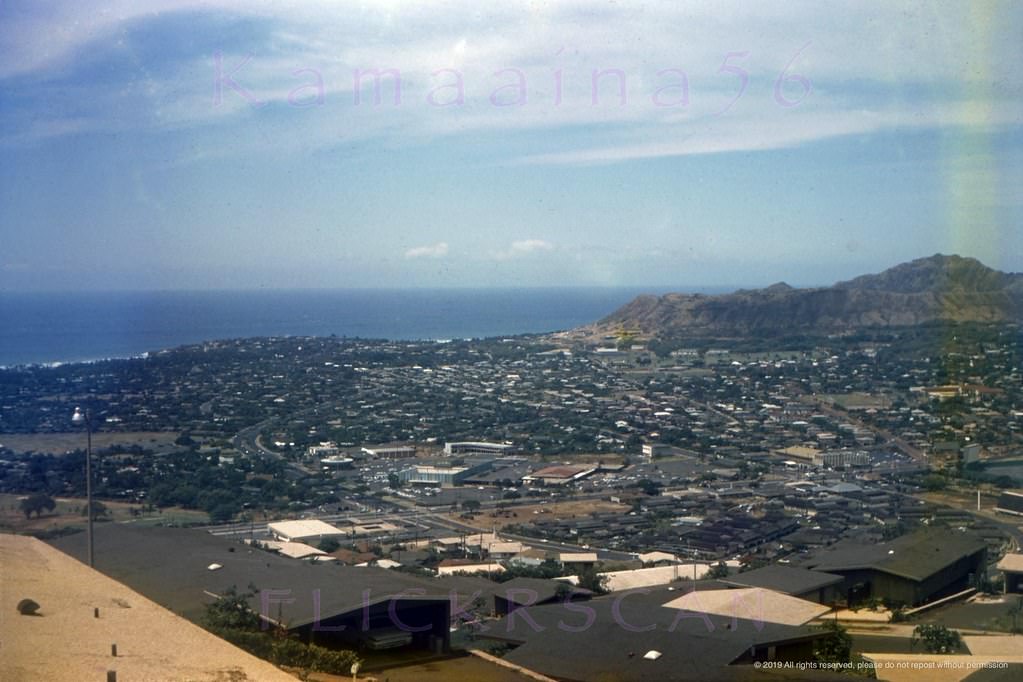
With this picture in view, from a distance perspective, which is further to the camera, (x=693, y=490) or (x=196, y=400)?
(x=196, y=400)

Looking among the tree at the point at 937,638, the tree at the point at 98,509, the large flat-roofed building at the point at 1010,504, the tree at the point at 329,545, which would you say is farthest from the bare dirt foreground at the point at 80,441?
the large flat-roofed building at the point at 1010,504

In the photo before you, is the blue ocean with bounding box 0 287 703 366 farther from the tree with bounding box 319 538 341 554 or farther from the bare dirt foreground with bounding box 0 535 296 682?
the bare dirt foreground with bounding box 0 535 296 682

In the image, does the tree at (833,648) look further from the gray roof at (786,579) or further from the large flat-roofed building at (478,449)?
the large flat-roofed building at (478,449)

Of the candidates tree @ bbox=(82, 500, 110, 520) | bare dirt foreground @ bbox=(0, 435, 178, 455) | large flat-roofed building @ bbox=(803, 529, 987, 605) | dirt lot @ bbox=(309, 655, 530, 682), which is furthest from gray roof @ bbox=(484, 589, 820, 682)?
bare dirt foreground @ bbox=(0, 435, 178, 455)

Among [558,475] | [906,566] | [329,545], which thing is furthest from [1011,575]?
[329,545]

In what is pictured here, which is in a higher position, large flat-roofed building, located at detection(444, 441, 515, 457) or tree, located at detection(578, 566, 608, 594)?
large flat-roofed building, located at detection(444, 441, 515, 457)

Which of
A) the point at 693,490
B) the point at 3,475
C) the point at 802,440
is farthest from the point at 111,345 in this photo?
the point at 802,440

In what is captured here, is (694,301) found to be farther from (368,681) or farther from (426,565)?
(368,681)
